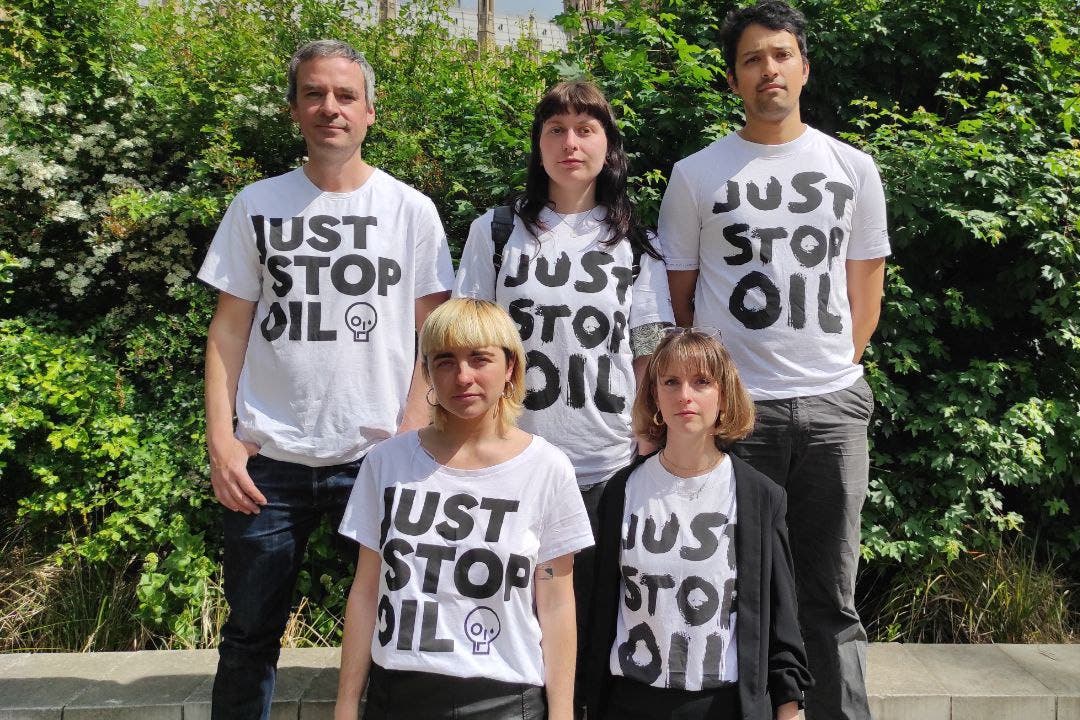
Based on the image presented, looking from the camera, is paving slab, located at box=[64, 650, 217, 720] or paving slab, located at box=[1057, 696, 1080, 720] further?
paving slab, located at box=[1057, 696, 1080, 720]

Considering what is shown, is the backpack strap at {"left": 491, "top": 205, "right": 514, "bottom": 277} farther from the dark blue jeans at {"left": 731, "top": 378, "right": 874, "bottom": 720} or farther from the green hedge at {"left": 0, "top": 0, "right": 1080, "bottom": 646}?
the green hedge at {"left": 0, "top": 0, "right": 1080, "bottom": 646}

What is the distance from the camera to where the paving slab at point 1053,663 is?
3260mm

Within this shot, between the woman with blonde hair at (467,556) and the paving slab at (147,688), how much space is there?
54.4 inches

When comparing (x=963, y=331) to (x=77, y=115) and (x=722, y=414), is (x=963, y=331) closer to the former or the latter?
(x=722, y=414)

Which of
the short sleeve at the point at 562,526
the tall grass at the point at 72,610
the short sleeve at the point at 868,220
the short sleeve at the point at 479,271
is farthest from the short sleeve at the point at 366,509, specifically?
the tall grass at the point at 72,610

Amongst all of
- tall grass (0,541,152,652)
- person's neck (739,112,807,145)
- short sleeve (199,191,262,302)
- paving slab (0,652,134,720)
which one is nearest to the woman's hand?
person's neck (739,112,807,145)

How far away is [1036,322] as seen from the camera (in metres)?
4.27

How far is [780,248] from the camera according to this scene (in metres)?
2.55

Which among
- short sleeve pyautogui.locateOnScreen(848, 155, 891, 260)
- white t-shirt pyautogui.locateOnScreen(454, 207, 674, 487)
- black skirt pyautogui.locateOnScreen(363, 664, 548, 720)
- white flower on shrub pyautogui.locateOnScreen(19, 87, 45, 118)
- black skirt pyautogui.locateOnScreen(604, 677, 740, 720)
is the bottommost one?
black skirt pyautogui.locateOnScreen(604, 677, 740, 720)

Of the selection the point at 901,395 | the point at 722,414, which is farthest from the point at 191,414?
the point at 901,395

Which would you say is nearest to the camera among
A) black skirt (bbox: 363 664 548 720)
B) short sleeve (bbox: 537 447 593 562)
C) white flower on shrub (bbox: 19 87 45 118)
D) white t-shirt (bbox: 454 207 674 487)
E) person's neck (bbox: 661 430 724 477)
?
black skirt (bbox: 363 664 548 720)

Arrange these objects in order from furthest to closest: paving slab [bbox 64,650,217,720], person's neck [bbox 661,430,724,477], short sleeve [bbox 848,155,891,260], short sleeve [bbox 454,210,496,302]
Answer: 1. paving slab [bbox 64,650,217,720]
2. short sleeve [bbox 848,155,891,260]
3. short sleeve [bbox 454,210,496,302]
4. person's neck [bbox 661,430,724,477]

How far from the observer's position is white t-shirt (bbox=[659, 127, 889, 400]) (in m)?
2.55

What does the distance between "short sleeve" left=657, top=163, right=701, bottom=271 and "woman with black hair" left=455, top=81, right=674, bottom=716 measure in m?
0.09
